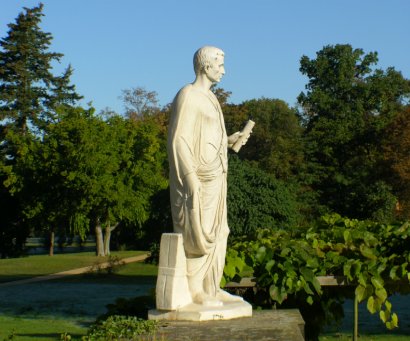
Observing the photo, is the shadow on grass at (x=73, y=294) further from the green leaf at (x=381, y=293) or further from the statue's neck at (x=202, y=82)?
the statue's neck at (x=202, y=82)

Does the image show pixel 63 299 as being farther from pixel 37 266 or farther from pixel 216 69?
pixel 37 266

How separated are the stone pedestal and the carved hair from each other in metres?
1.62

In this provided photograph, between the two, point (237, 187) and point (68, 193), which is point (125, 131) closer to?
point (68, 193)

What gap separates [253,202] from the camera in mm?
27312

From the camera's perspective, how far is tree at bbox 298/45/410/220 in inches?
1743

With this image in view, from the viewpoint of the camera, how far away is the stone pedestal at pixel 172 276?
7.01 meters

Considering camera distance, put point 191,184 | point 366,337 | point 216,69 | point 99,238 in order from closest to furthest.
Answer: point 191,184 < point 216,69 < point 366,337 < point 99,238

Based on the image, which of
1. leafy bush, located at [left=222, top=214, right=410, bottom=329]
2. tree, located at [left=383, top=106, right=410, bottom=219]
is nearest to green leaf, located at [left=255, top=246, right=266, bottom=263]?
leafy bush, located at [left=222, top=214, right=410, bottom=329]

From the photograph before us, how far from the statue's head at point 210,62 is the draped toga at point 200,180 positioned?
0.21 meters

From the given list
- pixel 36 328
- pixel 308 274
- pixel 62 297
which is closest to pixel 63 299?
pixel 62 297

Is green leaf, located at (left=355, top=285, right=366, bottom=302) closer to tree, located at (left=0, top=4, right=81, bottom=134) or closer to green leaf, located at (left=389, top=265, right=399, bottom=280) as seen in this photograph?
green leaf, located at (left=389, top=265, right=399, bottom=280)

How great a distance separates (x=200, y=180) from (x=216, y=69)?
3.57 ft

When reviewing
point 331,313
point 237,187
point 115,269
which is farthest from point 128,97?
point 331,313

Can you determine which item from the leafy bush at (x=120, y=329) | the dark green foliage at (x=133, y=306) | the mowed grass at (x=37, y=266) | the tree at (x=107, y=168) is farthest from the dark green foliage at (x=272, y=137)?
the leafy bush at (x=120, y=329)
